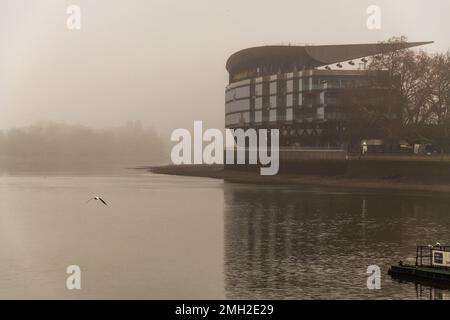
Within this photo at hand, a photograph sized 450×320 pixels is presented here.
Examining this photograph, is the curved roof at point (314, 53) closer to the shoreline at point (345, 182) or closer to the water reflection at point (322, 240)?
the shoreline at point (345, 182)

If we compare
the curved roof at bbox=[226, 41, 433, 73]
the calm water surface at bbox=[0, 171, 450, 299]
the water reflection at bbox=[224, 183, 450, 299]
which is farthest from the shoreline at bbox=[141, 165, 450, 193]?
the curved roof at bbox=[226, 41, 433, 73]

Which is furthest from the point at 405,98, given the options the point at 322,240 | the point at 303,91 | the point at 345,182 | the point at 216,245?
the point at 216,245

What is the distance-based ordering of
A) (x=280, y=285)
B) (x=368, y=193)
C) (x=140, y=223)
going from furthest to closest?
(x=368, y=193) → (x=140, y=223) → (x=280, y=285)

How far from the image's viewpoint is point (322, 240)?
64.2 metres

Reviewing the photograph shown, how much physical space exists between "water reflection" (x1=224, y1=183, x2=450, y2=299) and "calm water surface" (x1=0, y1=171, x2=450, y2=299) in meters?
0.10

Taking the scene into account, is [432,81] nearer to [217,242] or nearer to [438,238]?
[438,238]

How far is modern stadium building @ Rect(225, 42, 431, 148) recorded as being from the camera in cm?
17350

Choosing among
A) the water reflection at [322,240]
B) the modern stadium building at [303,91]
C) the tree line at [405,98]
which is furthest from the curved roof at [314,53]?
the water reflection at [322,240]

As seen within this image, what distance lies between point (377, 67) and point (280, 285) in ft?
338

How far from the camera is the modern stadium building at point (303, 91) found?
17350cm

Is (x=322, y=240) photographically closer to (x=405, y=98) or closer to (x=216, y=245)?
(x=216, y=245)

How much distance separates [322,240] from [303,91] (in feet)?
382
